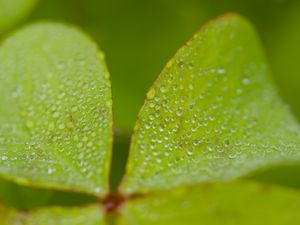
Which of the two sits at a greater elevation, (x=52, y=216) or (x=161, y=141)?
(x=161, y=141)

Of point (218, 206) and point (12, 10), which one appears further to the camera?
point (12, 10)

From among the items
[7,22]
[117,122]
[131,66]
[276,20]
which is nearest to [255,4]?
[276,20]

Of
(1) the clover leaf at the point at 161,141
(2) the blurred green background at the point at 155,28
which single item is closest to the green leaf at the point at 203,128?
(1) the clover leaf at the point at 161,141

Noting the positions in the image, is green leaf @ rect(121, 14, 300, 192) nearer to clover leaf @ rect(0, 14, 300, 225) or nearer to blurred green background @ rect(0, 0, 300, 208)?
clover leaf @ rect(0, 14, 300, 225)

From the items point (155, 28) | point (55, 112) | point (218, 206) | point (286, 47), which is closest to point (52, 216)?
point (55, 112)

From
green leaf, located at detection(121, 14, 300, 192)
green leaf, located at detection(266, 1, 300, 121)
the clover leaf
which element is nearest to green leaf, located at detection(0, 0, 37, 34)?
the clover leaf

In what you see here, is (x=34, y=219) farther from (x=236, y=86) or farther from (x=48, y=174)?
(x=236, y=86)

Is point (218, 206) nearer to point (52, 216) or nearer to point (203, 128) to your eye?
point (203, 128)

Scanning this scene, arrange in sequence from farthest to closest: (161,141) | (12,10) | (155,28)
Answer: (155,28) < (12,10) < (161,141)
